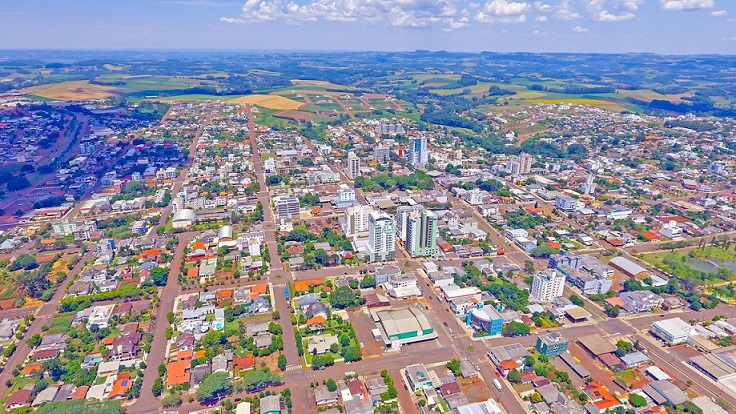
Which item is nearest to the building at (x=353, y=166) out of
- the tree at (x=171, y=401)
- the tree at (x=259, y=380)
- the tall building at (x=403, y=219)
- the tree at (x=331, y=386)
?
the tall building at (x=403, y=219)

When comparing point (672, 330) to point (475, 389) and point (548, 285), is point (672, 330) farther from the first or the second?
point (475, 389)

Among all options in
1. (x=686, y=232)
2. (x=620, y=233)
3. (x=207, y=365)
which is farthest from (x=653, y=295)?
(x=207, y=365)

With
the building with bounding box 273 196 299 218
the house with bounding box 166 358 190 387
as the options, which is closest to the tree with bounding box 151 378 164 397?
the house with bounding box 166 358 190 387

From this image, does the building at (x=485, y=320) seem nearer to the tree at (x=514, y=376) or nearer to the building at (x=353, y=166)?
the tree at (x=514, y=376)

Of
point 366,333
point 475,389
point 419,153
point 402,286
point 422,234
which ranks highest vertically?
point 419,153

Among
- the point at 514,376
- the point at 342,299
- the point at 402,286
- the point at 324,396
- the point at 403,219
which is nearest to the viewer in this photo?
the point at 324,396

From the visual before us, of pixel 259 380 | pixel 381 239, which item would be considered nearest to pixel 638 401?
pixel 259 380
